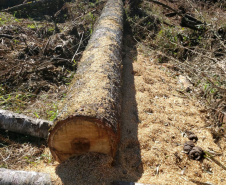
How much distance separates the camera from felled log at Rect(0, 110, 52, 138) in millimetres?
2521

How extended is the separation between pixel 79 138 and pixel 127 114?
1055mm

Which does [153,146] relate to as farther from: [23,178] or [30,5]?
[30,5]

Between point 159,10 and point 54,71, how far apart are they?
4.41m

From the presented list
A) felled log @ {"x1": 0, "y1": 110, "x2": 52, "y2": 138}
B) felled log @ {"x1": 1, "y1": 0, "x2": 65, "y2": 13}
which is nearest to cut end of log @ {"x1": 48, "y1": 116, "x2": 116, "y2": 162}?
felled log @ {"x1": 0, "y1": 110, "x2": 52, "y2": 138}

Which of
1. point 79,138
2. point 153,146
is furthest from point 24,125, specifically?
point 153,146

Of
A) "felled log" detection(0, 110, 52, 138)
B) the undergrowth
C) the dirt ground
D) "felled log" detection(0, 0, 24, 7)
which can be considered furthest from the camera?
"felled log" detection(0, 0, 24, 7)

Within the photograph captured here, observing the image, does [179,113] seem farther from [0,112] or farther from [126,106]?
[0,112]

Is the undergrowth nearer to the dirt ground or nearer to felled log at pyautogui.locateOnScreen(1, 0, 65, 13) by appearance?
the dirt ground

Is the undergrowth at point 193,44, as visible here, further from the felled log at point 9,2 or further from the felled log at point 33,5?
the felled log at point 9,2

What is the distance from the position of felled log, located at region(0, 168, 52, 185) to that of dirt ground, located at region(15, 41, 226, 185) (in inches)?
3.3

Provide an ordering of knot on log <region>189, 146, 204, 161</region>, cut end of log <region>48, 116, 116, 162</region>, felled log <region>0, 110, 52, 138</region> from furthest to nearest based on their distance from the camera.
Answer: felled log <region>0, 110, 52, 138</region> → knot on log <region>189, 146, 204, 161</region> → cut end of log <region>48, 116, 116, 162</region>

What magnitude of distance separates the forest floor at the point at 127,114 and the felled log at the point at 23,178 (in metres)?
0.08

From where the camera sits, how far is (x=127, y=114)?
2.83 m

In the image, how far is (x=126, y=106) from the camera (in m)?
2.99
